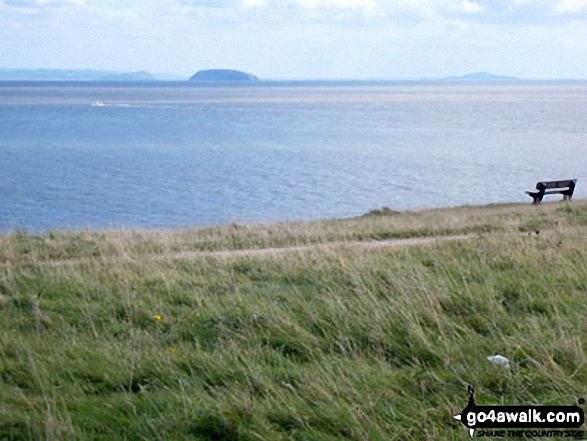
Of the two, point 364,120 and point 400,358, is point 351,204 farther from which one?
point 364,120

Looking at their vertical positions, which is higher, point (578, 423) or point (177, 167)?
point (578, 423)

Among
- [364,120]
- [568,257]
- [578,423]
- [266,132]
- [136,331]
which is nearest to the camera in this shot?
[578,423]

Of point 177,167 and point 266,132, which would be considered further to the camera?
A: point 266,132

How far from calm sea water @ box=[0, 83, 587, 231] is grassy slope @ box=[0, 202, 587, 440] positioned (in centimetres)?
2327

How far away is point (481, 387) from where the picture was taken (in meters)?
5.18

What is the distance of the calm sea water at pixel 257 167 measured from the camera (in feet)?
130

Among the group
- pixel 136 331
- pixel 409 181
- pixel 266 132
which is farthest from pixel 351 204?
pixel 266 132

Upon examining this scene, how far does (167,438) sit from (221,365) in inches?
44.1

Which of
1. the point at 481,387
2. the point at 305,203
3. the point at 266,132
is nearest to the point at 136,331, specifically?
the point at 481,387

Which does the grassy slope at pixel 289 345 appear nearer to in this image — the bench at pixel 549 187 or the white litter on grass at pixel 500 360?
the white litter on grass at pixel 500 360

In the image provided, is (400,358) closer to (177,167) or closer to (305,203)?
(305,203)

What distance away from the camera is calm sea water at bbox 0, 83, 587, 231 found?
3969cm

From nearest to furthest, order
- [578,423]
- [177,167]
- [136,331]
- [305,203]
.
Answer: [578,423]
[136,331]
[305,203]
[177,167]

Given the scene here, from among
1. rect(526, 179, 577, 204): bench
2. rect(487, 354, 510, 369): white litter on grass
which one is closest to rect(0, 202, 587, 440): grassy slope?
rect(487, 354, 510, 369): white litter on grass
